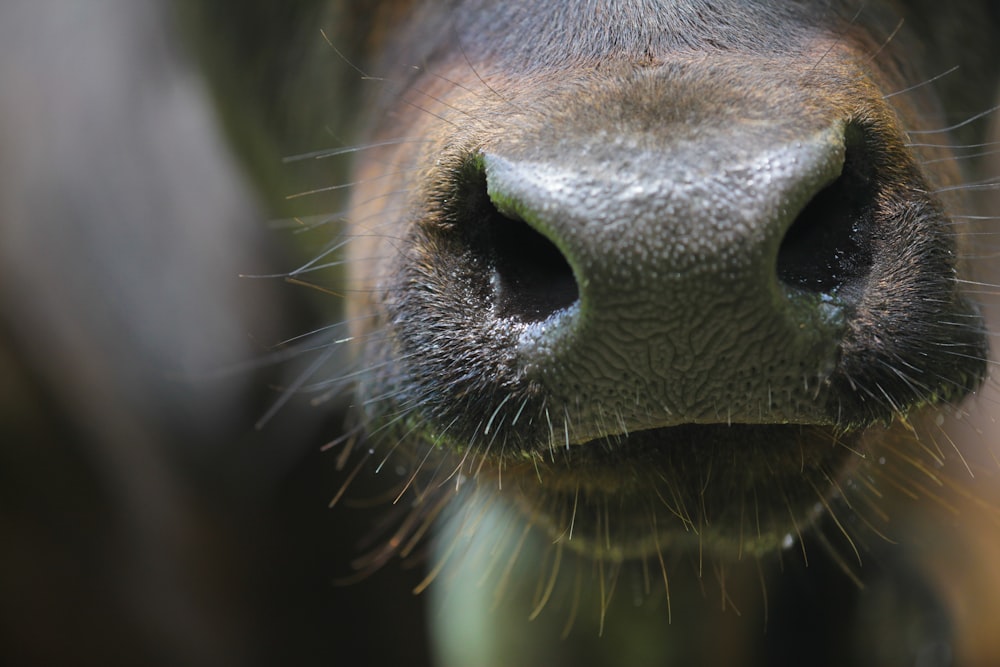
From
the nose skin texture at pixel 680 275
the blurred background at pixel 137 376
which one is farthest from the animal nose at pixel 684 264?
the blurred background at pixel 137 376

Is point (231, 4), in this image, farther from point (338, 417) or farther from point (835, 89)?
point (835, 89)

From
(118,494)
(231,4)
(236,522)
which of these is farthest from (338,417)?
(231,4)

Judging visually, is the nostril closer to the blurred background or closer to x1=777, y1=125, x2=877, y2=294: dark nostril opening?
x1=777, y1=125, x2=877, y2=294: dark nostril opening

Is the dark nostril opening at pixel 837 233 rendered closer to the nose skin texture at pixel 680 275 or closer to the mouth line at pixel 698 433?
the nose skin texture at pixel 680 275

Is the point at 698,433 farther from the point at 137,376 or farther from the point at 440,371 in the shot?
the point at 137,376

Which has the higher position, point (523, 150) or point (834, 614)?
point (523, 150)
